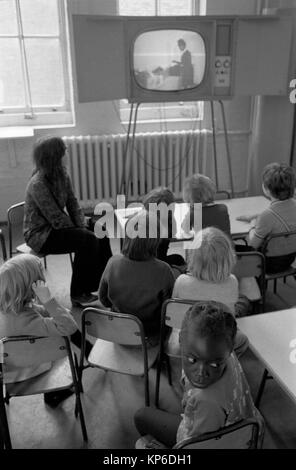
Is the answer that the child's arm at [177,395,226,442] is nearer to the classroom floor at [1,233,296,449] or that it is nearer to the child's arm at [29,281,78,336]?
the child's arm at [29,281,78,336]

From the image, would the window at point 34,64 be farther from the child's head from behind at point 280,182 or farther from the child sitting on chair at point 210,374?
the child sitting on chair at point 210,374

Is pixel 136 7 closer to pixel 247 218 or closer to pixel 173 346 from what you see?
pixel 247 218

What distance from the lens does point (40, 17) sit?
13.4 ft

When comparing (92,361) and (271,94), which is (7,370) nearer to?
(92,361)

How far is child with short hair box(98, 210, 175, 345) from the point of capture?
195 centimetres

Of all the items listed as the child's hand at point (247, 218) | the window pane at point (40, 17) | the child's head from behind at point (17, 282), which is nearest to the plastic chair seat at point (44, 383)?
the child's head from behind at point (17, 282)

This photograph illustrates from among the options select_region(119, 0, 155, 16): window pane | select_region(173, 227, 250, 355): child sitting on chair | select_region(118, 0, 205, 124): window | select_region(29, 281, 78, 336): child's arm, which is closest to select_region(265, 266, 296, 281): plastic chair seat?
select_region(173, 227, 250, 355): child sitting on chair

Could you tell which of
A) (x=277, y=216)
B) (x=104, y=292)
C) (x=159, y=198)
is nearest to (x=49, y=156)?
(x=159, y=198)

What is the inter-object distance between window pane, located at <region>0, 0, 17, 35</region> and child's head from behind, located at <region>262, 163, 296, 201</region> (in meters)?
2.87

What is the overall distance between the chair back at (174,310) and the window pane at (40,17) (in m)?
3.34
